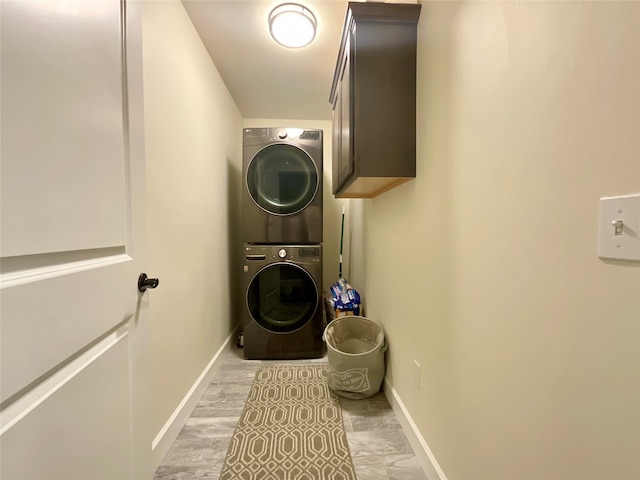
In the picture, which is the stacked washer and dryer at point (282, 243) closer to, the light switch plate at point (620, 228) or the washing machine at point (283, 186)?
the washing machine at point (283, 186)

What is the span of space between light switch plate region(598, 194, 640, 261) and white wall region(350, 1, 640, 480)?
0.02 m

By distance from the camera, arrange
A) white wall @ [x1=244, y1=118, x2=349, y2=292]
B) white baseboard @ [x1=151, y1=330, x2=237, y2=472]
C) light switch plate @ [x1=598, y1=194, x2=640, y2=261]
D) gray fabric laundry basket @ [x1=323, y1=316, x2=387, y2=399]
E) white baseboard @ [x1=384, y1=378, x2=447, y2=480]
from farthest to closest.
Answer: white wall @ [x1=244, y1=118, x2=349, y2=292] < gray fabric laundry basket @ [x1=323, y1=316, x2=387, y2=399] < white baseboard @ [x1=151, y1=330, x2=237, y2=472] < white baseboard @ [x1=384, y1=378, x2=447, y2=480] < light switch plate @ [x1=598, y1=194, x2=640, y2=261]

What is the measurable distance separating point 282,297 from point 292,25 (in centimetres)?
198

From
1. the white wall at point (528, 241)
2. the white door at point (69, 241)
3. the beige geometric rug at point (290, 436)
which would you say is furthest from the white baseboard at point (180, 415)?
the white wall at point (528, 241)

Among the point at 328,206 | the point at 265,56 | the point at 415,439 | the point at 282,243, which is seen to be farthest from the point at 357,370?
the point at 265,56

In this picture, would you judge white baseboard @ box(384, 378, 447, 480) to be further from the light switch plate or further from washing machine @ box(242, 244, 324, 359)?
the light switch plate

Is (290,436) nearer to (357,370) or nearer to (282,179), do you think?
(357,370)

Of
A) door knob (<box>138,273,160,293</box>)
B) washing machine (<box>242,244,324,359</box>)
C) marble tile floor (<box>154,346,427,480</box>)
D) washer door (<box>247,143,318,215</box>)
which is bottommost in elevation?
marble tile floor (<box>154,346,427,480</box>)

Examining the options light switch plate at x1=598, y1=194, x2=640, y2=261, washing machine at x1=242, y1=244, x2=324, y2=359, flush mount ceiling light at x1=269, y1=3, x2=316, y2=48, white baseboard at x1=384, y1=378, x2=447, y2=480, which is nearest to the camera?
light switch plate at x1=598, y1=194, x2=640, y2=261

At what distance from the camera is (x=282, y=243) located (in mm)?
2369

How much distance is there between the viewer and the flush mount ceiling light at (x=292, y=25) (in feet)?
5.05

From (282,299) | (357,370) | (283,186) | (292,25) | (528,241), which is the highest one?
(292,25)

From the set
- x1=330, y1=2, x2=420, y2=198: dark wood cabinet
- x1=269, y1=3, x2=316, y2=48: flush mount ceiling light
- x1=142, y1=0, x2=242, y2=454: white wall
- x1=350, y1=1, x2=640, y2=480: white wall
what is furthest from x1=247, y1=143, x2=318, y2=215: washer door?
x1=350, y1=1, x2=640, y2=480: white wall

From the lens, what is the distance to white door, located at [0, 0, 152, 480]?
443 millimetres
